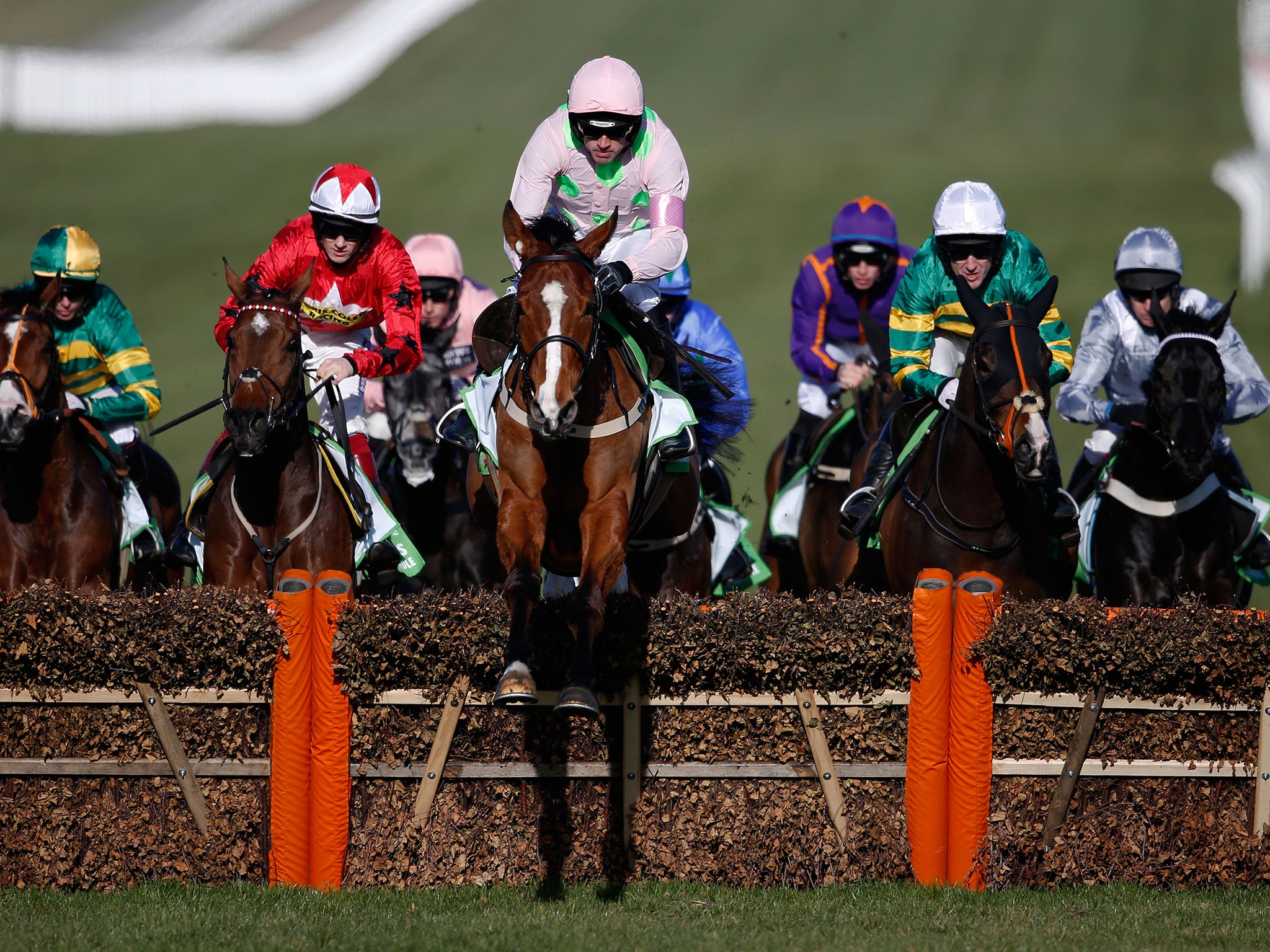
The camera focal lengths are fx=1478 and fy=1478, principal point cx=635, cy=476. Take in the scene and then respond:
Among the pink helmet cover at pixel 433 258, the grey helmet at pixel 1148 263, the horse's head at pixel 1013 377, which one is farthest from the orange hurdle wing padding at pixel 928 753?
the pink helmet cover at pixel 433 258

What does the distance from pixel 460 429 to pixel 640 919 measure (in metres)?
2.21

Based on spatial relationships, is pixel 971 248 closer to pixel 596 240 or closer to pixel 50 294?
pixel 596 240

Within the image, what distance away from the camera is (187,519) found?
22.7 ft

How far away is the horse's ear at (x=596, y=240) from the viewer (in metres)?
5.31

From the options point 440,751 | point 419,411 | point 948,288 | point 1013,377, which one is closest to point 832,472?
point 948,288

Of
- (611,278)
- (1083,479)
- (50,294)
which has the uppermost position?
(50,294)

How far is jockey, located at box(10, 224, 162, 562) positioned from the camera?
788 cm

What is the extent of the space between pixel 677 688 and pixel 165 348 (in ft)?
75.8

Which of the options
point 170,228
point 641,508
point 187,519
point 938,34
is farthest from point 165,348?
point 938,34

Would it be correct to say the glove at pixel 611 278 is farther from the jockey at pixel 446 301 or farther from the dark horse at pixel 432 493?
the jockey at pixel 446 301

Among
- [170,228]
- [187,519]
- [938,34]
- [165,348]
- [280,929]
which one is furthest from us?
[938,34]

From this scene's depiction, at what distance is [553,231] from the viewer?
5.51 metres

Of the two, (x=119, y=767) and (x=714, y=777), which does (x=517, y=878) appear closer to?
(x=714, y=777)

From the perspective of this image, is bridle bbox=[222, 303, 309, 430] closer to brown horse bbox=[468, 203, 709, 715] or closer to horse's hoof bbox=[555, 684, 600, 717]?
brown horse bbox=[468, 203, 709, 715]
